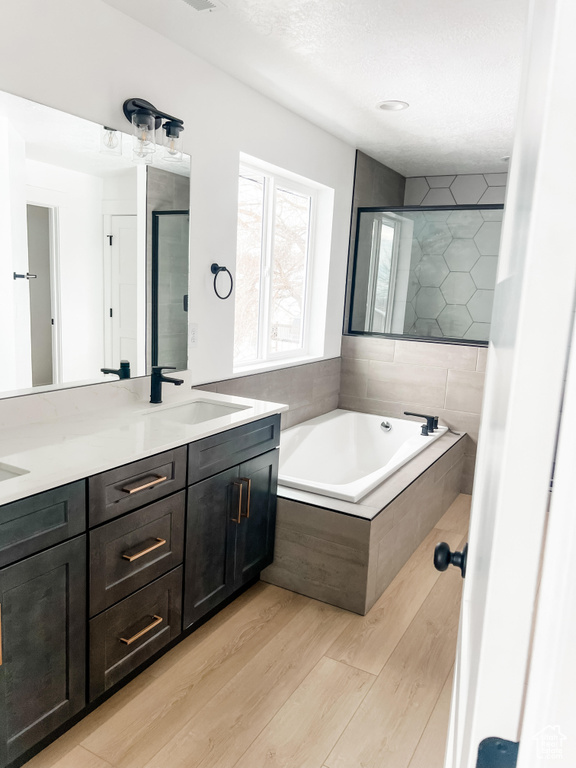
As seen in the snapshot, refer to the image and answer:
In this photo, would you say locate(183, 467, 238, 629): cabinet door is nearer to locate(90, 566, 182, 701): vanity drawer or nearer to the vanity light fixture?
locate(90, 566, 182, 701): vanity drawer

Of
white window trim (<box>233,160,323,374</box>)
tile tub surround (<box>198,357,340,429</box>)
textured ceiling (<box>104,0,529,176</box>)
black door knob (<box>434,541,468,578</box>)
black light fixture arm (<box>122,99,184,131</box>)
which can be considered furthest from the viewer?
white window trim (<box>233,160,323,374</box>)

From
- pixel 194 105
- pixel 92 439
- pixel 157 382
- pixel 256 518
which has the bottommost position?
pixel 256 518

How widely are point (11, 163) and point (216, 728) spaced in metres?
2.01

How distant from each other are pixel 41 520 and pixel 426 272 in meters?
3.56

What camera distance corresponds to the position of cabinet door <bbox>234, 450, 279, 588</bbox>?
2467mm

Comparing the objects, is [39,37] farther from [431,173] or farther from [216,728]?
[431,173]

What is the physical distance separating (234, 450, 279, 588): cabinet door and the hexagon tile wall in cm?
224

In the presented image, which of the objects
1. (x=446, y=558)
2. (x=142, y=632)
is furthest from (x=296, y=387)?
(x=446, y=558)

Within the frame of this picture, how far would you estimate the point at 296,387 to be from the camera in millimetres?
3934

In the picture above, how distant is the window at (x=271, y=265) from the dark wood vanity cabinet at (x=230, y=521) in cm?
117

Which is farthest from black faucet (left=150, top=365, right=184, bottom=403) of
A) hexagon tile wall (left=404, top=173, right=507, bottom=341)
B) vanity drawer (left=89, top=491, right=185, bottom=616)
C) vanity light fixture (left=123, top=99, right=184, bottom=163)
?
hexagon tile wall (left=404, top=173, right=507, bottom=341)

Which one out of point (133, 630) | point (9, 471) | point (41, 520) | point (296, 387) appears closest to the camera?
point (41, 520)

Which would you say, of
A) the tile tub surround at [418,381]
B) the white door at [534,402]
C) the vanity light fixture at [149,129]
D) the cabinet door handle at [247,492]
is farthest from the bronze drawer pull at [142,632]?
the tile tub surround at [418,381]

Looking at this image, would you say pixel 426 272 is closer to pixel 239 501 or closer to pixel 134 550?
pixel 239 501
